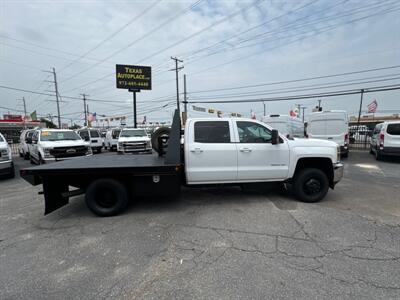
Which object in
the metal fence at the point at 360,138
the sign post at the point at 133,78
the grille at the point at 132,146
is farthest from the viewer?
the sign post at the point at 133,78

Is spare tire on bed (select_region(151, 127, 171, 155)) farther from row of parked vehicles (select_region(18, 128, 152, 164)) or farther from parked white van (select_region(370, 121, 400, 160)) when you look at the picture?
parked white van (select_region(370, 121, 400, 160))

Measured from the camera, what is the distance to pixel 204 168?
4738 mm

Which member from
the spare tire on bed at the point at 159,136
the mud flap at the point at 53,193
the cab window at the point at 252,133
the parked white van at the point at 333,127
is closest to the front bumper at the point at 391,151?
the parked white van at the point at 333,127

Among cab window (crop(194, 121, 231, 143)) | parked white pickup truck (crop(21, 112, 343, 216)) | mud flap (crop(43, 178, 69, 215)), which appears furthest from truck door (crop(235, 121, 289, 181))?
mud flap (crop(43, 178, 69, 215))

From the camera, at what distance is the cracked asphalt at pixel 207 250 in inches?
96.3

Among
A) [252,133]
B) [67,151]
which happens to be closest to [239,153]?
[252,133]

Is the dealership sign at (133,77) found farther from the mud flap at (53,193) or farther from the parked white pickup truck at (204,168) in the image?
the mud flap at (53,193)

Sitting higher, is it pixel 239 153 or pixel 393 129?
pixel 393 129

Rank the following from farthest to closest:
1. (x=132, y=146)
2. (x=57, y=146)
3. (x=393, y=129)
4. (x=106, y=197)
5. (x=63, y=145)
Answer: (x=132, y=146) → (x=393, y=129) → (x=63, y=145) → (x=57, y=146) → (x=106, y=197)

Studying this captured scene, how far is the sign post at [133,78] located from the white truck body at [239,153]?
21.5 meters

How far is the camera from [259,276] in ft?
8.62

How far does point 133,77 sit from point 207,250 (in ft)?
79.2

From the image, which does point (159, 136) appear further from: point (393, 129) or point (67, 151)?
point (393, 129)

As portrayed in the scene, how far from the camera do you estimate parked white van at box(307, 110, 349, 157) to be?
11.6m
